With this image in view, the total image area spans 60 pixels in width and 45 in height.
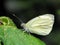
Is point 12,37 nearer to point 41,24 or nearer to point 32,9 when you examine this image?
point 41,24

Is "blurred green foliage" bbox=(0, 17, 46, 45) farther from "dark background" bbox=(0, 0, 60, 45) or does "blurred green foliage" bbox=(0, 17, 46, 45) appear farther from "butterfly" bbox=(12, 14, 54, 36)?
"dark background" bbox=(0, 0, 60, 45)

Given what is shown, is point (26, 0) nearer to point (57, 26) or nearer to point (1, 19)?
point (57, 26)

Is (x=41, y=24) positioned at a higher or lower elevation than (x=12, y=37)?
lower

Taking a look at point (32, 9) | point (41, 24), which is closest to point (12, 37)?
point (41, 24)

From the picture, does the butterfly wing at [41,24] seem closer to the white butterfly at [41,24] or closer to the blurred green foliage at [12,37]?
the white butterfly at [41,24]

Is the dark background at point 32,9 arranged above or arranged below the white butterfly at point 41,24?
below

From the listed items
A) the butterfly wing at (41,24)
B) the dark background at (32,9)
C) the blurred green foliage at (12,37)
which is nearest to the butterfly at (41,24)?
the butterfly wing at (41,24)

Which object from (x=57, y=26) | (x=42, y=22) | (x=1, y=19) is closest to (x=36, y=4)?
(x=57, y=26)

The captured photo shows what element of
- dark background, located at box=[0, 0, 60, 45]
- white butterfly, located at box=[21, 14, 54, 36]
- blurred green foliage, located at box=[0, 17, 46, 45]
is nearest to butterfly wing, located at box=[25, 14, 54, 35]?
white butterfly, located at box=[21, 14, 54, 36]
